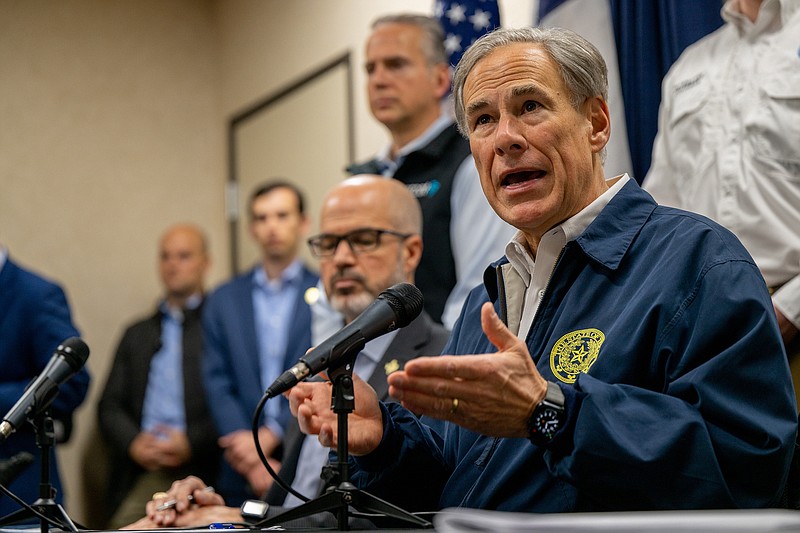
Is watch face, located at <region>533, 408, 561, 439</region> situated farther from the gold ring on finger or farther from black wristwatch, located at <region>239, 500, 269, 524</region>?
black wristwatch, located at <region>239, 500, 269, 524</region>

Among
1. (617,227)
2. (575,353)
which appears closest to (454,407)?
(575,353)

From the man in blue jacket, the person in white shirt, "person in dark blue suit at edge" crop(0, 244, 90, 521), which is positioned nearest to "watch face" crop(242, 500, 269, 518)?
the man in blue jacket

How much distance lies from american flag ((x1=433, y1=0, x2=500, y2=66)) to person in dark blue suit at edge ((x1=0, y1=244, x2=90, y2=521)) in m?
1.59

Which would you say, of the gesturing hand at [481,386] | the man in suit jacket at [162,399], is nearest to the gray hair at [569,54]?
the gesturing hand at [481,386]

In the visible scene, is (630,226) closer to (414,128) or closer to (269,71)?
(414,128)

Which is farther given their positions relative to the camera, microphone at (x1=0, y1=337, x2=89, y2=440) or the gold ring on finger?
microphone at (x1=0, y1=337, x2=89, y2=440)

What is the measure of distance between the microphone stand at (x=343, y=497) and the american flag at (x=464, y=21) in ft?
7.69

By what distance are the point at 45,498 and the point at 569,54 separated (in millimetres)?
1192

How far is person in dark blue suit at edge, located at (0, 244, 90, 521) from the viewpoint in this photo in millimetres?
3086

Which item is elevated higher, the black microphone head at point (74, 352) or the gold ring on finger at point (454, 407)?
the black microphone head at point (74, 352)

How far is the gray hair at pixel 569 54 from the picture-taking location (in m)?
1.84

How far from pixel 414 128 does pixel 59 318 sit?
1279mm

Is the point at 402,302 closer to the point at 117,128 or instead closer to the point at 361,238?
the point at 361,238

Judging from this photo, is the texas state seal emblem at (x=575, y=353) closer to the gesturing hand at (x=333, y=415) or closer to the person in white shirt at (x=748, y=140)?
the gesturing hand at (x=333, y=415)
